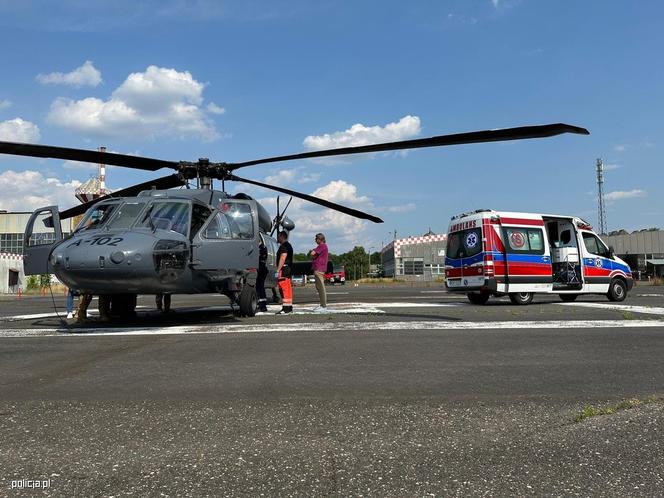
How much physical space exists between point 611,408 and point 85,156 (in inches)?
379

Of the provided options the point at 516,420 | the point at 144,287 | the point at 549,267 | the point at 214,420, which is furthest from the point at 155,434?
the point at 549,267

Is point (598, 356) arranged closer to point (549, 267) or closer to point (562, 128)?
point (562, 128)

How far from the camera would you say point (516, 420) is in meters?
3.55

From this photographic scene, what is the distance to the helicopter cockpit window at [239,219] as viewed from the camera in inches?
398

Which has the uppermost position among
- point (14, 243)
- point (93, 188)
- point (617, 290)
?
point (93, 188)

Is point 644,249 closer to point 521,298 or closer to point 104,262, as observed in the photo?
point 521,298

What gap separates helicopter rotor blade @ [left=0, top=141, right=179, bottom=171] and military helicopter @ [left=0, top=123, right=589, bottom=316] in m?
0.02

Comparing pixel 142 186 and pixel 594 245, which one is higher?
pixel 142 186

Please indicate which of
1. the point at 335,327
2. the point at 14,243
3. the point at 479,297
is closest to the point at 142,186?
the point at 335,327

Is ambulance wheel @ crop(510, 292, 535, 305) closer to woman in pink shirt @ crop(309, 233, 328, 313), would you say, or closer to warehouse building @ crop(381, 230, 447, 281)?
woman in pink shirt @ crop(309, 233, 328, 313)

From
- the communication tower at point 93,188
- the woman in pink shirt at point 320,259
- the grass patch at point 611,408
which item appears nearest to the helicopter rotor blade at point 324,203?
the woman in pink shirt at point 320,259

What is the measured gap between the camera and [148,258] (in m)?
A: 8.24

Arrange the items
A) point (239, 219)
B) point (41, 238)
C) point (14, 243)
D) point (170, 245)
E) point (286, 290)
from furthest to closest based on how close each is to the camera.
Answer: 1. point (14, 243)
2. point (286, 290)
3. point (239, 219)
4. point (41, 238)
5. point (170, 245)

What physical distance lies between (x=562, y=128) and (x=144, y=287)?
7202 mm
